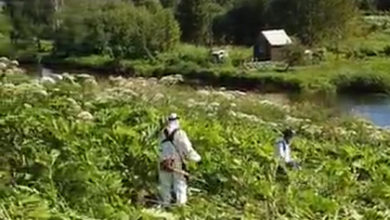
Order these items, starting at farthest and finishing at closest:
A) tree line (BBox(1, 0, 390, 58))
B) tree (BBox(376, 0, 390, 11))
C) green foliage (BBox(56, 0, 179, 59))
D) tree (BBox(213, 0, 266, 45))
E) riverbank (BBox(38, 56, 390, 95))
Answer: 1. tree (BBox(376, 0, 390, 11))
2. tree (BBox(213, 0, 266, 45))
3. green foliage (BBox(56, 0, 179, 59))
4. tree line (BBox(1, 0, 390, 58))
5. riverbank (BBox(38, 56, 390, 95))

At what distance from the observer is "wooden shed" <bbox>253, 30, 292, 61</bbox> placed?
42.7 meters

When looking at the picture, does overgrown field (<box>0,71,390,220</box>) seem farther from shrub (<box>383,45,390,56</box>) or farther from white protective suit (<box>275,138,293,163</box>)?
shrub (<box>383,45,390,56</box>)

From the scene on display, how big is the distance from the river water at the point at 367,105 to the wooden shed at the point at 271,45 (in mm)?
6294

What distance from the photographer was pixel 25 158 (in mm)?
9875

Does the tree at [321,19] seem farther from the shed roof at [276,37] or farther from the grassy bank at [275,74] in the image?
the grassy bank at [275,74]

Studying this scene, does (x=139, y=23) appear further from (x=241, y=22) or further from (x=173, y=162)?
(x=173, y=162)

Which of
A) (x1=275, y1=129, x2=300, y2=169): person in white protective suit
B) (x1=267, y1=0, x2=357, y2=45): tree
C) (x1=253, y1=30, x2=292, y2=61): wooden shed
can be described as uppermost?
(x1=275, y1=129, x2=300, y2=169): person in white protective suit

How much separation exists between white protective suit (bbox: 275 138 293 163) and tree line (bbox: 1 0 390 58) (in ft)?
101

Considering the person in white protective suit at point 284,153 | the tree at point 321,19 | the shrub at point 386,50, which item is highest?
the person in white protective suit at point 284,153

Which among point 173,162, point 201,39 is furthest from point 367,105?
point 173,162

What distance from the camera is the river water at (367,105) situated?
30200 mm

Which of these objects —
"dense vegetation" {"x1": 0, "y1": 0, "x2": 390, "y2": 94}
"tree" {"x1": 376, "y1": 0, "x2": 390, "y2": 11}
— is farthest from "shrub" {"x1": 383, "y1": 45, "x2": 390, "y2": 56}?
"tree" {"x1": 376, "y1": 0, "x2": 390, "y2": 11}

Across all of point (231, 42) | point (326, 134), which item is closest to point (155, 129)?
point (326, 134)

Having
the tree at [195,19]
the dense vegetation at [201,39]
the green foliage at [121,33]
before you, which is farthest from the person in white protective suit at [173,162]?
the tree at [195,19]
